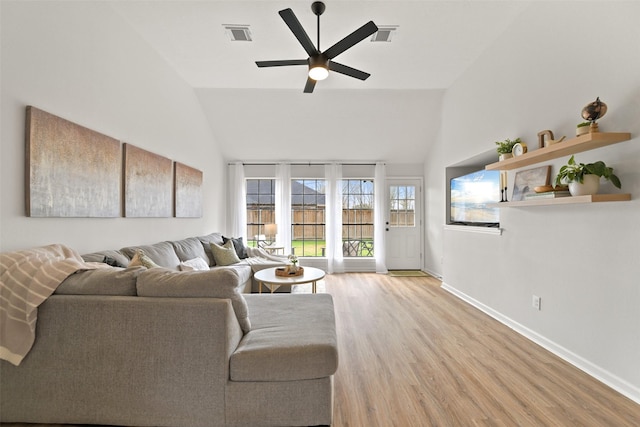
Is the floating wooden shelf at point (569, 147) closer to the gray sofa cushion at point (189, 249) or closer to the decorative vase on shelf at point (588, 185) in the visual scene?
the decorative vase on shelf at point (588, 185)

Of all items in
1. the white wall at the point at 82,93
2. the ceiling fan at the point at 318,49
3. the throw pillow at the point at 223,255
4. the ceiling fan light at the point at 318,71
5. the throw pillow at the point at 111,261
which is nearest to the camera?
the white wall at the point at 82,93

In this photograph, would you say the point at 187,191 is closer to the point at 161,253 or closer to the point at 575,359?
the point at 161,253

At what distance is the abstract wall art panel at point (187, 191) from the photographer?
4.15m

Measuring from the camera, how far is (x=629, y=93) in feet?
6.68

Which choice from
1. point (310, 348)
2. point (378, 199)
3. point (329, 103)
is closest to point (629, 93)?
point (310, 348)

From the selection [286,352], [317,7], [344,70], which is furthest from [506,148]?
[286,352]

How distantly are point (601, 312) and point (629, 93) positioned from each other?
1.53m

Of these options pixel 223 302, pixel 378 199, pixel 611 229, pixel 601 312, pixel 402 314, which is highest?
pixel 378 199

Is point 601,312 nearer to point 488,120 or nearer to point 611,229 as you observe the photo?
point 611,229

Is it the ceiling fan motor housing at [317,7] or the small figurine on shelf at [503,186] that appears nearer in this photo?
the ceiling fan motor housing at [317,7]

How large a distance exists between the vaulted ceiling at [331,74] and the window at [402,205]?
616 millimetres

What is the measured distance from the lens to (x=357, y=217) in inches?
260

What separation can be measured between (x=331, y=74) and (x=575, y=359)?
4088mm

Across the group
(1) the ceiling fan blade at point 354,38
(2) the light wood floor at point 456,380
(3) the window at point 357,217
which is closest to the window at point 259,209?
(3) the window at point 357,217
